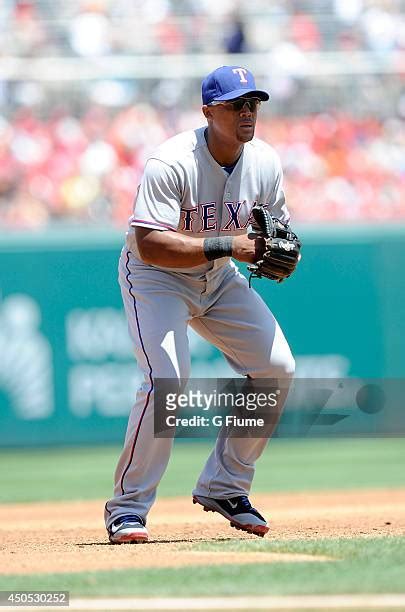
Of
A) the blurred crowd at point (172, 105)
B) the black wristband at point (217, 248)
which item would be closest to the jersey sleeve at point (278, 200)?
the black wristband at point (217, 248)

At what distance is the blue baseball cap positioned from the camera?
4832 mm

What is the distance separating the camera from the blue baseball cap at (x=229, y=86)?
483 centimetres

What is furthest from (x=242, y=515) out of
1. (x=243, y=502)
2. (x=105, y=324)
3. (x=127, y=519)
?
(x=105, y=324)

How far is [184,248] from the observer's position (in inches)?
187

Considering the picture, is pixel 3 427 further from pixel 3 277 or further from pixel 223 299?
pixel 223 299

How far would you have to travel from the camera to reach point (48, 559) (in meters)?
4.51

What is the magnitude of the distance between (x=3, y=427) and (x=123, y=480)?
14.2ft

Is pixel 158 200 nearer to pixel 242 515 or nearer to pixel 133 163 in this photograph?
pixel 242 515

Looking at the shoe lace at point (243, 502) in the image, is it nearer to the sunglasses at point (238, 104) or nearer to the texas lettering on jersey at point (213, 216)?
the texas lettering on jersey at point (213, 216)

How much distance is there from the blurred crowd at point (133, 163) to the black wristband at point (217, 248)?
538cm

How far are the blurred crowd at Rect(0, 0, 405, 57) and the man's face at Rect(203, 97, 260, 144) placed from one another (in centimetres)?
668

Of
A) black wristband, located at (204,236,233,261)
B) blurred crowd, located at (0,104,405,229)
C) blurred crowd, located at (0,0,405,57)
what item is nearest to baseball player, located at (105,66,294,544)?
black wristband, located at (204,236,233,261)

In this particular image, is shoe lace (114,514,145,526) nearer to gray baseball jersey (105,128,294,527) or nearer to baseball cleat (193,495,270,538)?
gray baseball jersey (105,128,294,527)

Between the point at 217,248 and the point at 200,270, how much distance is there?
1.19 ft
